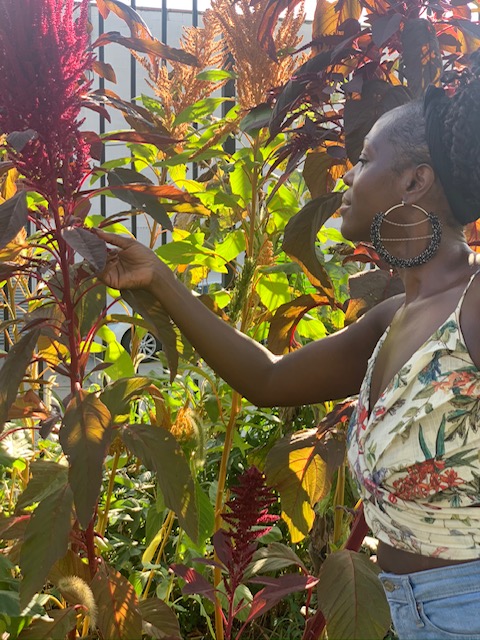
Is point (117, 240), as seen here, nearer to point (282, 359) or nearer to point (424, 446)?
point (282, 359)

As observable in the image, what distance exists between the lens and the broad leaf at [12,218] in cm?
131

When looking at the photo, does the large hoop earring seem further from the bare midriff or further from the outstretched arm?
the bare midriff

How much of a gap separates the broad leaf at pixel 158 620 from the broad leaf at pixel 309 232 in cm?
75

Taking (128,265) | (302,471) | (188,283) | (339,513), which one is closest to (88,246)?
(128,265)

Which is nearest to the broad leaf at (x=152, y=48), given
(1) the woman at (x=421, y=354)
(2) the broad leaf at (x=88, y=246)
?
(1) the woman at (x=421, y=354)

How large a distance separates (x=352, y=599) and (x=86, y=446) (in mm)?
555

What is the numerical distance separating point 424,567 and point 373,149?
68 centimetres

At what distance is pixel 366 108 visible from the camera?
1718 millimetres

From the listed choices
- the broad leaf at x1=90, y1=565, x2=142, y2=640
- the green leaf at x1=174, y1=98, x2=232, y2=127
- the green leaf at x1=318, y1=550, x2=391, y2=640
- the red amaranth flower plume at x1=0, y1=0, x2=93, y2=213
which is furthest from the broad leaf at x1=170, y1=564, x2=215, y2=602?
the green leaf at x1=174, y1=98, x2=232, y2=127

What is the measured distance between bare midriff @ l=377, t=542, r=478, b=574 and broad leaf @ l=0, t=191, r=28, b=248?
78cm

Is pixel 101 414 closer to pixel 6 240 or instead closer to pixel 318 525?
pixel 6 240

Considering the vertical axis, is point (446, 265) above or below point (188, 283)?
above

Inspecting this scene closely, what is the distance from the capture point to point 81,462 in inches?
53.0

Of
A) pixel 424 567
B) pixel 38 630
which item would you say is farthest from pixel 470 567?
pixel 38 630
